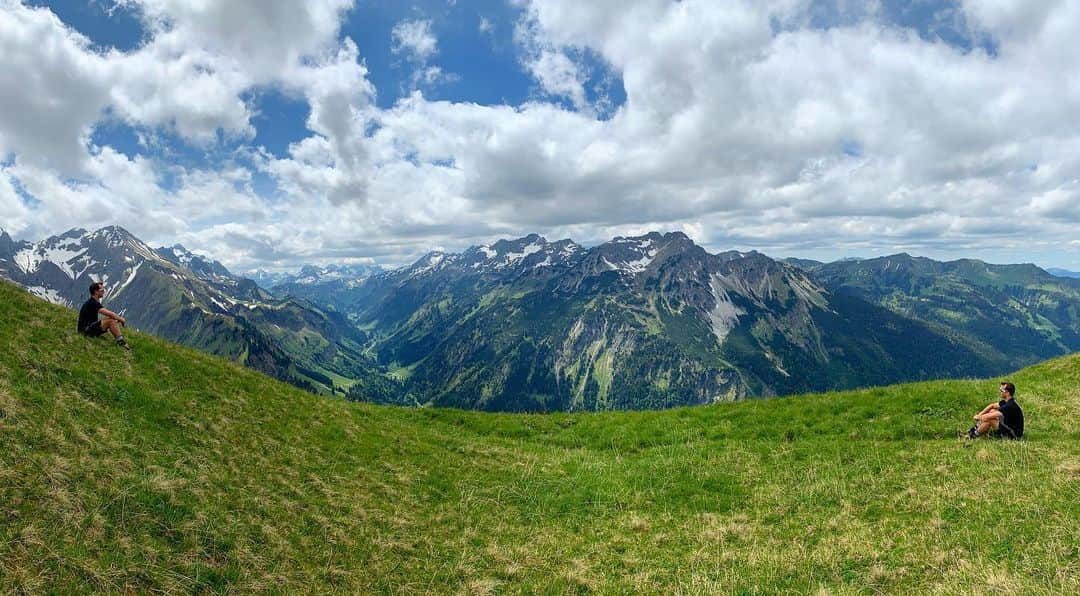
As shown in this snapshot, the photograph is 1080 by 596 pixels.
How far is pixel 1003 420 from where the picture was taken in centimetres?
2048

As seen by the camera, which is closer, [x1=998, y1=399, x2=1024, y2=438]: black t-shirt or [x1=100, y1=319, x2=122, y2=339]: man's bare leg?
[x1=998, y1=399, x2=1024, y2=438]: black t-shirt

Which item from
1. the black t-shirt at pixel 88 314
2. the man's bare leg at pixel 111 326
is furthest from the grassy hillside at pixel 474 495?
the man's bare leg at pixel 111 326

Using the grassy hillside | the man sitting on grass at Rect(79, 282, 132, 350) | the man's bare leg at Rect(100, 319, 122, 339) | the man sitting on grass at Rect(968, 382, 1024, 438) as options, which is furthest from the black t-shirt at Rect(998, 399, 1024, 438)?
the man's bare leg at Rect(100, 319, 122, 339)

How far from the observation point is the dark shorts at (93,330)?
864 inches

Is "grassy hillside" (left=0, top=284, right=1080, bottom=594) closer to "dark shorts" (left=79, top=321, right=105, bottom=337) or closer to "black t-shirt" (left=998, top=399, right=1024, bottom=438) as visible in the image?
"dark shorts" (left=79, top=321, right=105, bottom=337)

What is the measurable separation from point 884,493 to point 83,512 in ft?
77.0

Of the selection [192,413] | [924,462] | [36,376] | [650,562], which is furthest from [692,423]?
[36,376]

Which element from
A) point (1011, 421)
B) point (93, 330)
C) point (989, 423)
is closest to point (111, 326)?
point (93, 330)

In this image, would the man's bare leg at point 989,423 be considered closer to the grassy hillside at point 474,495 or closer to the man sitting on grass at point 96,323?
the grassy hillside at point 474,495

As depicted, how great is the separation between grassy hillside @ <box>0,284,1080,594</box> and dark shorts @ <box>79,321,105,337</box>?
0.91 m

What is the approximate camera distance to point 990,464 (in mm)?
17219

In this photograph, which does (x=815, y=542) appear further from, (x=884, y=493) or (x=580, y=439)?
(x=580, y=439)

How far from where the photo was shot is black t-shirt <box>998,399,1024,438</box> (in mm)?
20250

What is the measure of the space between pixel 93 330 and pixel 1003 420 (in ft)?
136
